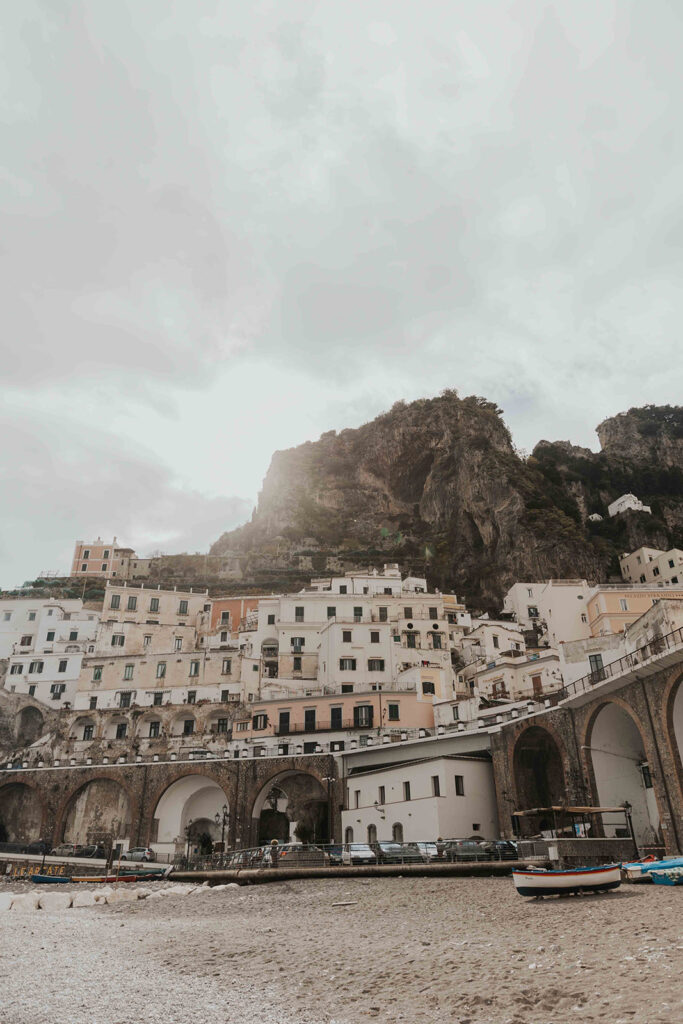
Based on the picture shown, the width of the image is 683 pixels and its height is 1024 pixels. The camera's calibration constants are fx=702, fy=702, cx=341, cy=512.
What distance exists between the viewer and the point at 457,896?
19.3 metres

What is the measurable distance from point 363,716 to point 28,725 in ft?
94.9

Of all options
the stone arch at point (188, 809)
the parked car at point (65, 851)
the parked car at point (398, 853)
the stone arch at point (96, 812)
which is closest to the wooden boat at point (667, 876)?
the parked car at point (398, 853)

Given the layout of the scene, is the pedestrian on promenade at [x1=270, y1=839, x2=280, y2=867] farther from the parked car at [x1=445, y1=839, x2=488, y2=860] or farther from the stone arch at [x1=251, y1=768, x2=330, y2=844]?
the stone arch at [x1=251, y1=768, x2=330, y2=844]

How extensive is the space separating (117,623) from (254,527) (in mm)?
37650

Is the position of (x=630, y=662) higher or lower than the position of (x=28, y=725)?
lower

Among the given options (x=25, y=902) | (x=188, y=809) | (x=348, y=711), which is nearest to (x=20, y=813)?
(x=188, y=809)

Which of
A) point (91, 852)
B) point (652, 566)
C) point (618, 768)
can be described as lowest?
point (91, 852)

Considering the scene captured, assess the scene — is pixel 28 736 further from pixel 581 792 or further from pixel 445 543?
pixel 445 543

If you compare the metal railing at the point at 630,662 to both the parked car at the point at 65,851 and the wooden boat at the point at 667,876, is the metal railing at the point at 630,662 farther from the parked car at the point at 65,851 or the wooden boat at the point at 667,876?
the parked car at the point at 65,851

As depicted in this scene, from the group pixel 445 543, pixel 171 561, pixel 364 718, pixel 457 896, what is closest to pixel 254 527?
pixel 171 561

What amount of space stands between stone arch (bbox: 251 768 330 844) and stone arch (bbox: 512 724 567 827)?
43.5 feet

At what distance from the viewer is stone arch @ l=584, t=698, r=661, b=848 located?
29.6 metres

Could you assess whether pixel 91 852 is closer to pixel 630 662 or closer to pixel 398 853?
pixel 398 853

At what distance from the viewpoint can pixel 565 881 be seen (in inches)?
650
